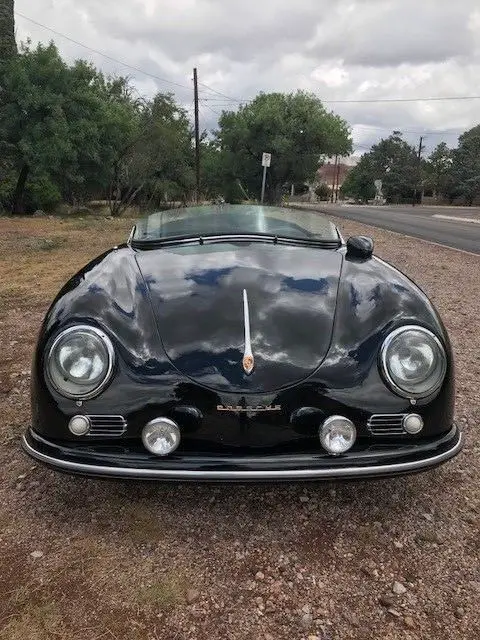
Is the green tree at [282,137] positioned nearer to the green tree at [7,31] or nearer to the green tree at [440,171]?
the green tree at [7,31]

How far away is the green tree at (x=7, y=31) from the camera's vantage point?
17.3 metres

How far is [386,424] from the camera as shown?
2.02 metres

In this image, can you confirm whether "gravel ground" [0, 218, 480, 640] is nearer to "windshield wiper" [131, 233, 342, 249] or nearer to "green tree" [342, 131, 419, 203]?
"windshield wiper" [131, 233, 342, 249]

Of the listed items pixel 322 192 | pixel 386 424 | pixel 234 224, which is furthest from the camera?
pixel 322 192

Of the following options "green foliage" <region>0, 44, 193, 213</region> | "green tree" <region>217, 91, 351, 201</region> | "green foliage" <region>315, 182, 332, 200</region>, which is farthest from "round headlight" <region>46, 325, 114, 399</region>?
"green foliage" <region>315, 182, 332, 200</region>

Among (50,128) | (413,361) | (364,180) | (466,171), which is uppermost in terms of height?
(50,128)

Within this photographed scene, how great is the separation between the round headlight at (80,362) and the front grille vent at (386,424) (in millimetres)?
955

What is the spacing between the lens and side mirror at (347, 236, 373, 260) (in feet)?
9.37

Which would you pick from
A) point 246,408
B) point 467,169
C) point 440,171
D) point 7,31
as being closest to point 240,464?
point 246,408

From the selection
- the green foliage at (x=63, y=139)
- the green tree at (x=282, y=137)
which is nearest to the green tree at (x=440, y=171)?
the green tree at (x=282, y=137)

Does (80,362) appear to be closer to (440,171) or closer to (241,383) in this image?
(241,383)

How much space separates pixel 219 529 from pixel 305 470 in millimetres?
462

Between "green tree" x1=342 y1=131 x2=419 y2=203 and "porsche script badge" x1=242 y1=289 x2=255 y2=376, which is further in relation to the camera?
"green tree" x1=342 y1=131 x2=419 y2=203

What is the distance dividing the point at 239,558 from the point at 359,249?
1.61 metres
